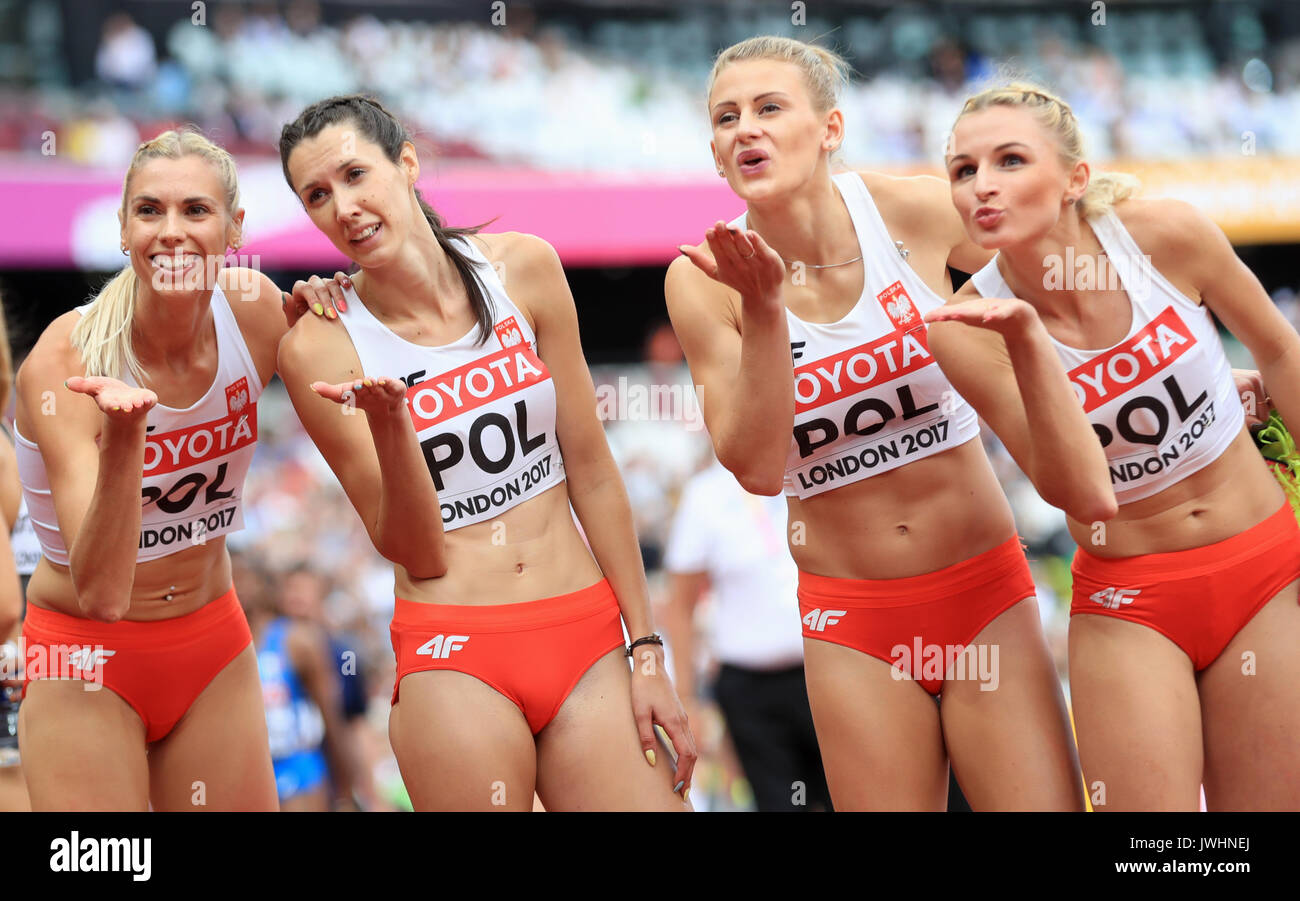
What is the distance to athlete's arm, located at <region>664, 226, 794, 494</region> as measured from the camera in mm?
2781

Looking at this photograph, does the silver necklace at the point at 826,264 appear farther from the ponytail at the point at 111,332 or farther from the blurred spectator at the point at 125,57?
the blurred spectator at the point at 125,57

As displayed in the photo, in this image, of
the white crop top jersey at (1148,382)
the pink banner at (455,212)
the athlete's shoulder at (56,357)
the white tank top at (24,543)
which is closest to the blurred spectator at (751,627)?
the white crop top jersey at (1148,382)

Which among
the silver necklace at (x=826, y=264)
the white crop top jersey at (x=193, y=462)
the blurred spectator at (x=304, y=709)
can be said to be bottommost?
the blurred spectator at (x=304, y=709)

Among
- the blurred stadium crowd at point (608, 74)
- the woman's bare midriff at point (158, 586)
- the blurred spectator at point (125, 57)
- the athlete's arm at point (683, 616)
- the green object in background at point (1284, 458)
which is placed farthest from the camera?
the blurred stadium crowd at point (608, 74)

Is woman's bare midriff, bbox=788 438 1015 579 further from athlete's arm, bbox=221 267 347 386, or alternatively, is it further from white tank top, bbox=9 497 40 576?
white tank top, bbox=9 497 40 576

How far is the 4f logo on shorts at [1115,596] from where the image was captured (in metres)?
3.06

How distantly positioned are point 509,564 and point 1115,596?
4.48 feet

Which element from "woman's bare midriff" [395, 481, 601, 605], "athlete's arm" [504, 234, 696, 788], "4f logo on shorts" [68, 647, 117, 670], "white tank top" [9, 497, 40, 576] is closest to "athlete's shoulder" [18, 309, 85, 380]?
"4f logo on shorts" [68, 647, 117, 670]

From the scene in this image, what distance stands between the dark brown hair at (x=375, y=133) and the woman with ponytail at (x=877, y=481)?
0.46 meters
